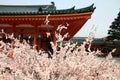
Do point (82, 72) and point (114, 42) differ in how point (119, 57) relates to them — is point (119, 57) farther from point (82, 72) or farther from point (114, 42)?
point (82, 72)

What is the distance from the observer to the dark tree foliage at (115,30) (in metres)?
37.7

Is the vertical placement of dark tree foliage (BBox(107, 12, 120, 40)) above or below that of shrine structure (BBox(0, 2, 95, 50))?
below

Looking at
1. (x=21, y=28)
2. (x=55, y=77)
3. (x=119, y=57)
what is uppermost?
(x=55, y=77)

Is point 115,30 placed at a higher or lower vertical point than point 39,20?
lower

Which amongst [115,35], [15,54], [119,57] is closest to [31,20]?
[15,54]

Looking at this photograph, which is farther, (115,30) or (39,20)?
(115,30)

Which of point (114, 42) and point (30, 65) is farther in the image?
point (114, 42)

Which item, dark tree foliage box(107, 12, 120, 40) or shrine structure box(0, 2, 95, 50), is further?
dark tree foliage box(107, 12, 120, 40)

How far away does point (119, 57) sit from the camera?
32500 millimetres

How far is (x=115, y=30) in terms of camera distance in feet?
126

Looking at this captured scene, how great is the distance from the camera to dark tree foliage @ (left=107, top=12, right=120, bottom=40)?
37.7 m

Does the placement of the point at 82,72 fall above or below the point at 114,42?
above

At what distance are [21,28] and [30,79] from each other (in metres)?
10.7

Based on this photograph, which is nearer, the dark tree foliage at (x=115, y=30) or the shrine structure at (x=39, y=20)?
the shrine structure at (x=39, y=20)
